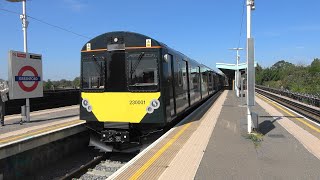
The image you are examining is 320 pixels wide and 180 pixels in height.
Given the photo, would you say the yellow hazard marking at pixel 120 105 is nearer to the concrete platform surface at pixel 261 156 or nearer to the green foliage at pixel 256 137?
the concrete platform surface at pixel 261 156

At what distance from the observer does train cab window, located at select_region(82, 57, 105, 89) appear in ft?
34.9

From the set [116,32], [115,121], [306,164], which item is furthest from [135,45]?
[306,164]

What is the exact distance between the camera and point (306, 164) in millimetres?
7016

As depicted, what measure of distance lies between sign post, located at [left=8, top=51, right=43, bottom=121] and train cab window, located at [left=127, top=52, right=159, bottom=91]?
4.73m

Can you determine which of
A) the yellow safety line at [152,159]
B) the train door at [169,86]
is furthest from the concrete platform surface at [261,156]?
the train door at [169,86]

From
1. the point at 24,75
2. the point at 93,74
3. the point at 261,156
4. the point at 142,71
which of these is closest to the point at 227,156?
the point at 261,156

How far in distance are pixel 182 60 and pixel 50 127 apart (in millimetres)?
5596

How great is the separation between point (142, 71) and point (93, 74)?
1.47 m

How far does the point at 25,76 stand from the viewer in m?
13.4

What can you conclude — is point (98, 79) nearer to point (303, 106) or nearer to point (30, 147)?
point (30, 147)

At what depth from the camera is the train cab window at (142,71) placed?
405 inches

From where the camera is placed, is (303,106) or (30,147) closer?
(30,147)

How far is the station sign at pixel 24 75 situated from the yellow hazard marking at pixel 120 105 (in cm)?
365

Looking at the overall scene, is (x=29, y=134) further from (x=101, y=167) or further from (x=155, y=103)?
(x=155, y=103)
